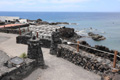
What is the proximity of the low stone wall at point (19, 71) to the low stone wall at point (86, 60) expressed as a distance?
9.52ft

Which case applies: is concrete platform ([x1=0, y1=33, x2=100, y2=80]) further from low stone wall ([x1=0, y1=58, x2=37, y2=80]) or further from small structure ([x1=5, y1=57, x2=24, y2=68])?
small structure ([x1=5, y1=57, x2=24, y2=68])

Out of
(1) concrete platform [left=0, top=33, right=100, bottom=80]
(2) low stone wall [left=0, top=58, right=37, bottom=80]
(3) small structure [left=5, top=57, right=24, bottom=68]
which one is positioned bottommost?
(1) concrete platform [left=0, top=33, right=100, bottom=80]

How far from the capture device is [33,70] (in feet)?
28.5

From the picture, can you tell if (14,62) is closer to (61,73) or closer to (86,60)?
(61,73)

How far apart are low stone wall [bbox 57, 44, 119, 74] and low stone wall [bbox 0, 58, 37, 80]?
2.90 m

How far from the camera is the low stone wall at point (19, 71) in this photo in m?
6.78

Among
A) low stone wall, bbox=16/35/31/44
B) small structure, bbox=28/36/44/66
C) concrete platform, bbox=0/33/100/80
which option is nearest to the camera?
concrete platform, bbox=0/33/100/80

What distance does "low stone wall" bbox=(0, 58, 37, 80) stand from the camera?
6778 mm

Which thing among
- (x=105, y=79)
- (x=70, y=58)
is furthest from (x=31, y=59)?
(x=105, y=79)

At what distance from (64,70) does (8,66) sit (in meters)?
3.60

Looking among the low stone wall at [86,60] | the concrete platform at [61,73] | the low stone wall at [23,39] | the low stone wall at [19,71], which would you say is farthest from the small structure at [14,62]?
the low stone wall at [23,39]

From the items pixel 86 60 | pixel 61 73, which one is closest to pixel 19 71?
pixel 61 73

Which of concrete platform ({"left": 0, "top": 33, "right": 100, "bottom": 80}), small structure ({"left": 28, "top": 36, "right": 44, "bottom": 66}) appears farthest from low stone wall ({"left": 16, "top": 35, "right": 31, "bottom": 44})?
small structure ({"left": 28, "top": 36, "right": 44, "bottom": 66})

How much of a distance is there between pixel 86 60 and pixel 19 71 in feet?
14.5
